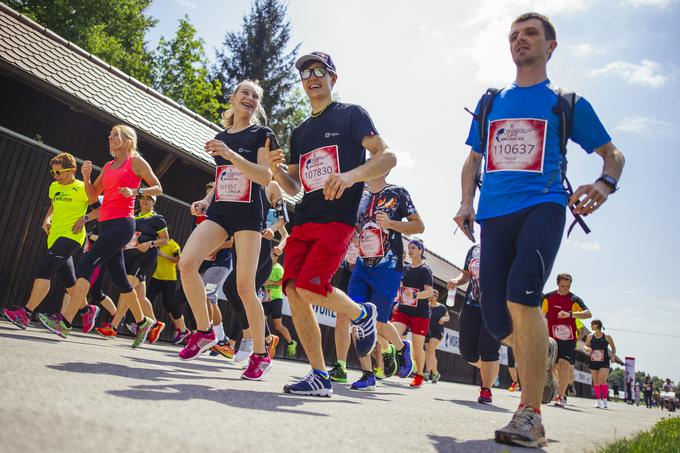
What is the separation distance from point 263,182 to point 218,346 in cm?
331

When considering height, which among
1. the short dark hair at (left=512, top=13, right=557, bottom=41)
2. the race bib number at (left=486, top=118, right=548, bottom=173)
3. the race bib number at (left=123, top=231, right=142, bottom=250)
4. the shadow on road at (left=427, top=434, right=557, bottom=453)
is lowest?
the shadow on road at (left=427, top=434, right=557, bottom=453)

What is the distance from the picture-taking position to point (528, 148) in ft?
11.1

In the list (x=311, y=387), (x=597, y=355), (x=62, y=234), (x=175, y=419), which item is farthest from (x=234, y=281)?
(x=597, y=355)

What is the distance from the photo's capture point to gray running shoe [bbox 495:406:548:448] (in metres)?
2.77

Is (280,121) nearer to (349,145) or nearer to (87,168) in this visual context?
(87,168)

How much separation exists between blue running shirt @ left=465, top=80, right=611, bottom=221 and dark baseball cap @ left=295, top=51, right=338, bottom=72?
151 cm

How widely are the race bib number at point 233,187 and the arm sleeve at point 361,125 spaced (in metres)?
1.23

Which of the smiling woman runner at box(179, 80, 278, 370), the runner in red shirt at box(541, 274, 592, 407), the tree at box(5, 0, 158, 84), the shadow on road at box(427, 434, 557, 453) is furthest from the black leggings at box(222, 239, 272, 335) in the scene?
the tree at box(5, 0, 158, 84)

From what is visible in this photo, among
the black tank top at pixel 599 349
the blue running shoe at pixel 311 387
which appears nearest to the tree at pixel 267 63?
the black tank top at pixel 599 349

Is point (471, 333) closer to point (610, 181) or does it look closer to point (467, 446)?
point (610, 181)

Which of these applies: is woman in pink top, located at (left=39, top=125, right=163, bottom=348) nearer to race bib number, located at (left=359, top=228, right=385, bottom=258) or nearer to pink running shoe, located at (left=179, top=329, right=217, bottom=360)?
pink running shoe, located at (left=179, top=329, right=217, bottom=360)

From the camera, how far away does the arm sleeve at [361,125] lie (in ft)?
13.7

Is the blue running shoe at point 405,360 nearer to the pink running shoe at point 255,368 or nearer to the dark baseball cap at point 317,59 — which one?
the pink running shoe at point 255,368

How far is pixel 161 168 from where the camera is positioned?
35.2ft
